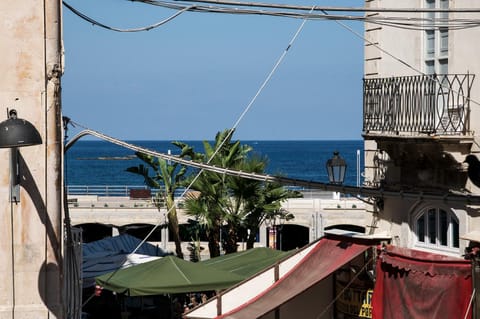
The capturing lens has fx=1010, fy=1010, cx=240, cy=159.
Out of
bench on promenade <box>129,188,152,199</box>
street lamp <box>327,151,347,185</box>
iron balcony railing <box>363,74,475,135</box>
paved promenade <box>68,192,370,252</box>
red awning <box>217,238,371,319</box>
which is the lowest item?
paved promenade <box>68,192,370,252</box>

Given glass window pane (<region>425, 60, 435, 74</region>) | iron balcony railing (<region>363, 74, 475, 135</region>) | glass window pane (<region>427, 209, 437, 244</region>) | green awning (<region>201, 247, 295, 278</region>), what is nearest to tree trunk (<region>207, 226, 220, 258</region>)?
green awning (<region>201, 247, 295, 278</region>)

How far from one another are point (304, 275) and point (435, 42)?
381 centimetres

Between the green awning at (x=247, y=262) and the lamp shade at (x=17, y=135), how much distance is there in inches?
439

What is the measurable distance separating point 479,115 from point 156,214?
111 feet

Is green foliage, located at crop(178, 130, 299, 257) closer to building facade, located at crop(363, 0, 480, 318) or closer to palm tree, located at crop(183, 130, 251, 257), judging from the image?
palm tree, located at crop(183, 130, 251, 257)

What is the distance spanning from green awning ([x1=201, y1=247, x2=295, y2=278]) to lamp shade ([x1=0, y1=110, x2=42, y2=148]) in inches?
439

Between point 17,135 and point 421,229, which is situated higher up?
point 17,135

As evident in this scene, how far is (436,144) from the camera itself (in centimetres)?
1370

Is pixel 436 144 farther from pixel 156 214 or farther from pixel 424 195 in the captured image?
pixel 156 214

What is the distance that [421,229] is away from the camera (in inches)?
584

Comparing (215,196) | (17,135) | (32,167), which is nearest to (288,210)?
(215,196)

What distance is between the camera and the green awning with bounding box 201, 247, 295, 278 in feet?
64.0

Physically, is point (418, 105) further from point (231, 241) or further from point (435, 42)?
point (231, 241)

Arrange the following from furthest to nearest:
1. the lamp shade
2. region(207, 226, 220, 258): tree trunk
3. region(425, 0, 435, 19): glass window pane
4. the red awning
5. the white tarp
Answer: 1. region(207, 226, 220, 258): tree trunk
2. the white tarp
3. region(425, 0, 435, 19): glass window pane
4. the red awning
5. the lamp shade
